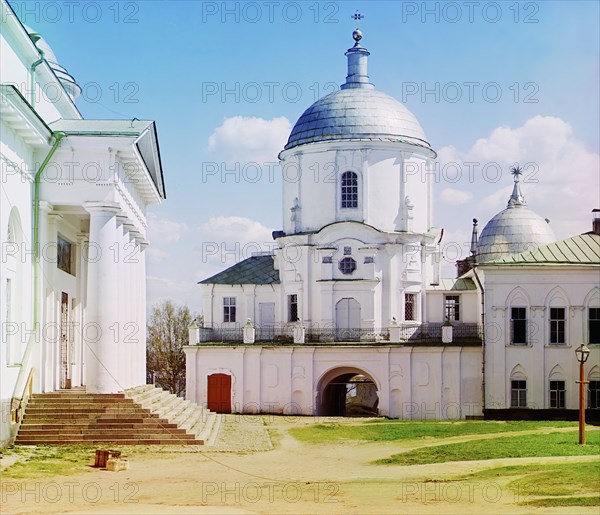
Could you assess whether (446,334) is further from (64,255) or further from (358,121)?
(64,255)

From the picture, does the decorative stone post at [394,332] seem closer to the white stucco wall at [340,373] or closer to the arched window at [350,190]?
the white stucco wall at [340,373]

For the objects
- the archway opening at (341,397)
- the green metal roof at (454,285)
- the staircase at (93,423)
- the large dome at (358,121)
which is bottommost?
the archway opening at (341,397)

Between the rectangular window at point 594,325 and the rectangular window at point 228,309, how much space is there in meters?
18.3


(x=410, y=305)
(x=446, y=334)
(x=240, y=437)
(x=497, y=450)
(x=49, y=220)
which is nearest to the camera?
(x=497, y=450)

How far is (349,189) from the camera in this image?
51500mm

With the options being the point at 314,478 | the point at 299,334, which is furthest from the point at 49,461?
the point at 299,334

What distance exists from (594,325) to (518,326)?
3.34 metres

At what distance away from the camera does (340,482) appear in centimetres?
2064

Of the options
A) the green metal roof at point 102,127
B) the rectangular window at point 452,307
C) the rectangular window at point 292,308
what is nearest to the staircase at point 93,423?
the green metal roof at point 102,127

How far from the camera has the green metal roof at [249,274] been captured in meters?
53.6

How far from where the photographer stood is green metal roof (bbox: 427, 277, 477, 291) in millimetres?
51156

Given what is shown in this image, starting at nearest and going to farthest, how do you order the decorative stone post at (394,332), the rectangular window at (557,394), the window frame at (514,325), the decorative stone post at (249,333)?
1. the rectangular window at (557,394)
2. the window frame at (514,325)
3. the decorative stone post at (394,332)
4. the decorative stone post at (249,333)

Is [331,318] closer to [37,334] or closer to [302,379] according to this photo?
[302,379]

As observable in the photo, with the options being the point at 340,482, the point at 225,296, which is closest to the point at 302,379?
the point at 225,296
